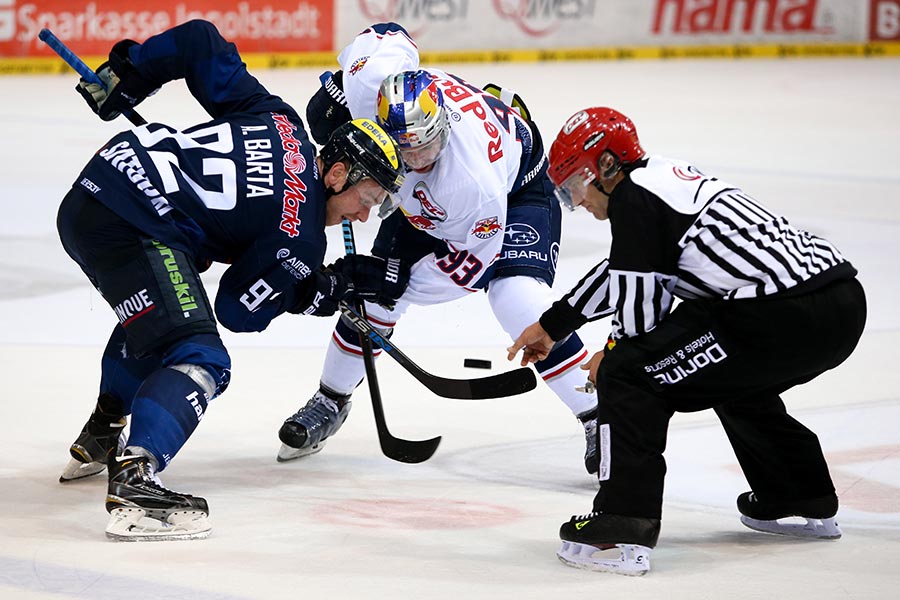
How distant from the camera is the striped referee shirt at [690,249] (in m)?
2.94

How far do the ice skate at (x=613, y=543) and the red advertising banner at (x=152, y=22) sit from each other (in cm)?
955

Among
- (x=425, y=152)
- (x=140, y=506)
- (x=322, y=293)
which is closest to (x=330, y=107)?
(x=425, y=152)

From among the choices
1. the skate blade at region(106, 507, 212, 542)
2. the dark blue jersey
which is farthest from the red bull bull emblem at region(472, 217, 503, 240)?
the skate blade at region(106, 507, 212, 542)

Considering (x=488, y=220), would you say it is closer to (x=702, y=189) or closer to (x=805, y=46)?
(x=702, y=189)

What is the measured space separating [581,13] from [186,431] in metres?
9.93

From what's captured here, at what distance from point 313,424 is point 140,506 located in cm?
93

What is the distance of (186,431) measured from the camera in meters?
3.19

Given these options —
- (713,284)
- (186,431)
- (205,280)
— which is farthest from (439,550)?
(205,280)

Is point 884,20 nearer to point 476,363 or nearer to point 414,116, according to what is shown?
point 476,363

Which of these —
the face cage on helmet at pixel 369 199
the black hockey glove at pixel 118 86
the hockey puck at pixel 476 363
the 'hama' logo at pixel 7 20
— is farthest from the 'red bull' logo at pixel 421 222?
the 'hama' logo at pixel 7 20

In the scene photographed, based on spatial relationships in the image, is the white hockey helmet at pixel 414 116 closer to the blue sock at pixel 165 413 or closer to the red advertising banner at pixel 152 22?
the blue sock at pixel 165 413

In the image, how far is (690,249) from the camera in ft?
9.70

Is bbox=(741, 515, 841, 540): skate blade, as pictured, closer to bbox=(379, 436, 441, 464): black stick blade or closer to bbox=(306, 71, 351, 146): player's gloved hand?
bbox=(379, 436, 441, 464): black stick blade

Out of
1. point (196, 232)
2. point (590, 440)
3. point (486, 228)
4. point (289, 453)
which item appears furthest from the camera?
point (289, 453)
